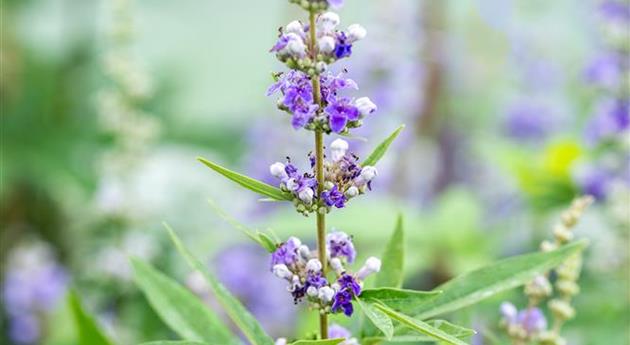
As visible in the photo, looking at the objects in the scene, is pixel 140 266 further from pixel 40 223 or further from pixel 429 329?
pixel 40 223

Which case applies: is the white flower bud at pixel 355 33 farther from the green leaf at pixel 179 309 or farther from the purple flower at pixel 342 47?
the green leaf at pixel 179 309

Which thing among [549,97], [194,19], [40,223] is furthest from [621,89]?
[194,19]

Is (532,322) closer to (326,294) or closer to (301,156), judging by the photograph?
(326,294)

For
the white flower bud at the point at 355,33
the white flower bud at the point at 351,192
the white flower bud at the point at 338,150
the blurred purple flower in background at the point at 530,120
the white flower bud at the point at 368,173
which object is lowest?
the white flower bud at the point at 351,192

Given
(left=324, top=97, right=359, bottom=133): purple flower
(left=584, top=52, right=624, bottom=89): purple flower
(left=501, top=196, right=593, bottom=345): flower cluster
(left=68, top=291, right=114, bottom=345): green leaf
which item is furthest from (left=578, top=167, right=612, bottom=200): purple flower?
(left=324, top=97, right=359, bottom=133): purple flower

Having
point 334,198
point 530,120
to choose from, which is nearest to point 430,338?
point 334,198

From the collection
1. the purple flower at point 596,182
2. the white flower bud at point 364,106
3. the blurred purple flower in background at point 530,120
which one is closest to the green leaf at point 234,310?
the white flower bud at point 364,106
